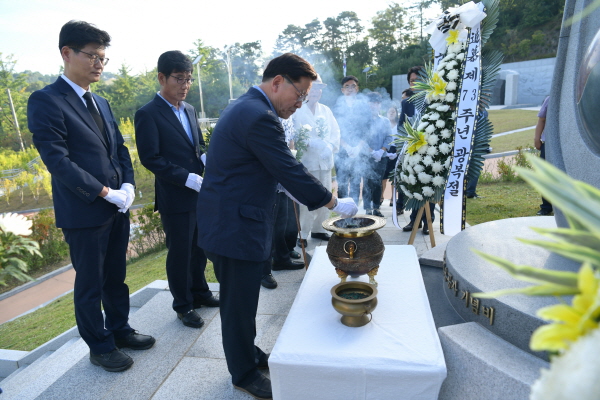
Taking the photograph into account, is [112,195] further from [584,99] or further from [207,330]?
[584,99]

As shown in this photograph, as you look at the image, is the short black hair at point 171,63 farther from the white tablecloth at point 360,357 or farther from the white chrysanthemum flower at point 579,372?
the white chrysanthemum flower at point 579,372

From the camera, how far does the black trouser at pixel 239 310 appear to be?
2637 millimetres

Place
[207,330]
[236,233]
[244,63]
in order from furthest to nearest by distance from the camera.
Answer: [244,63] < [207,330] < [236,233]

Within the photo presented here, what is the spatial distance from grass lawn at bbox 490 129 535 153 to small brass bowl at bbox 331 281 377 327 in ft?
45.7

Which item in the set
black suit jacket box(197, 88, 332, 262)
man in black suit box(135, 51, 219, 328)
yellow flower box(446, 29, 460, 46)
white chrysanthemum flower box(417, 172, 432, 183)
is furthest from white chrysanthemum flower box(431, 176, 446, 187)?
man in black suit box(135, 51, 219, 328)

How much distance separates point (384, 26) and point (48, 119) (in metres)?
50.5

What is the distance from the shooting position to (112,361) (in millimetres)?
3078

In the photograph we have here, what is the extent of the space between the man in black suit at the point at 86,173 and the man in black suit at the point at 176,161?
12.0 inches

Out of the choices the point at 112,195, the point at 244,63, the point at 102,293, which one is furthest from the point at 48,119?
the point at 244,63

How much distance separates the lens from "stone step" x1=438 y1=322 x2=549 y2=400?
82.2 inches

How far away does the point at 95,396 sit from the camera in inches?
112

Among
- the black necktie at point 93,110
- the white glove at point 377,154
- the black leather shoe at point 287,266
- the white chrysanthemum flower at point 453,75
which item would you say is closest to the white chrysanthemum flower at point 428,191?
the white chrysanthemum flower at point 453,75

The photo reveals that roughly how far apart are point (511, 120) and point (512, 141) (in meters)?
7.50

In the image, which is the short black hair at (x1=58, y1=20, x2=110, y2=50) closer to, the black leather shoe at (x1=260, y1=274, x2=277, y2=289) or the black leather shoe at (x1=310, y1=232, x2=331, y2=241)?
the black leather shoe at (x1=260, y1=274, x2=277, y2=289)
